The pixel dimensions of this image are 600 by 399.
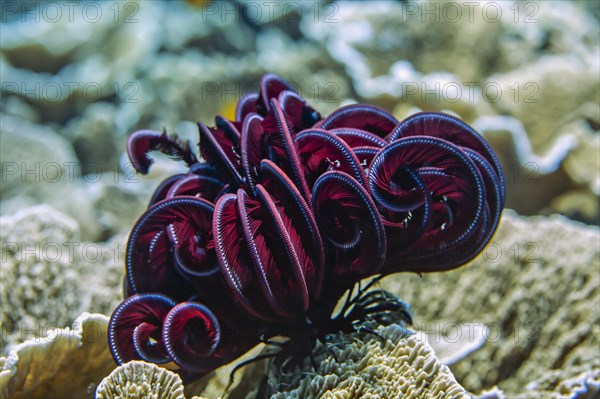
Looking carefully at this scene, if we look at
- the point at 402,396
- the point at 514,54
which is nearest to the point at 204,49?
the point at 514,54

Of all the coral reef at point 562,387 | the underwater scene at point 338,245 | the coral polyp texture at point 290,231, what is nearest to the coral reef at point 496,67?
the underwater scene at point 338,245

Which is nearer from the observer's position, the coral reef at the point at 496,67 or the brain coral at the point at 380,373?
the brain coral at the point at 380,373

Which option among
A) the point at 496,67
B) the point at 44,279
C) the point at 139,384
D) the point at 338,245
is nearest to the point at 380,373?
the point at 338,245

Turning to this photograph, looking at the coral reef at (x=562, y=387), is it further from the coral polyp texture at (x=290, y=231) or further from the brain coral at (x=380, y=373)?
the coral polyp texture at (x=290, y=231)

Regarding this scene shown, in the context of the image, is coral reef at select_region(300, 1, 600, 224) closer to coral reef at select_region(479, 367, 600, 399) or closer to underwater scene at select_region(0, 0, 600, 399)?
underwater scene at select_region(0, 0, 600, 399)

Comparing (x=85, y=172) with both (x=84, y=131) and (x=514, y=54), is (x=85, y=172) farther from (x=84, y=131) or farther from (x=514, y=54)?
(x=514, y=54)

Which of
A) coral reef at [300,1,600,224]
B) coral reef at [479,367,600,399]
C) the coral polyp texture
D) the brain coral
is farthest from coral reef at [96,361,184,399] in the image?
coral reef at [300,1,600,224]
